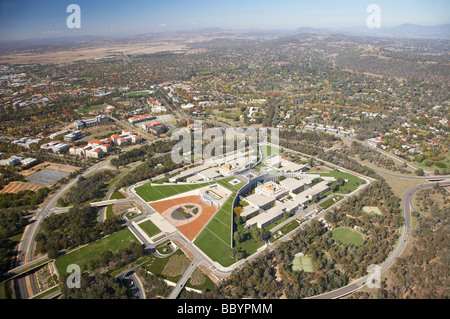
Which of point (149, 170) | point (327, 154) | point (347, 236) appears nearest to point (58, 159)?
point (149, 170)

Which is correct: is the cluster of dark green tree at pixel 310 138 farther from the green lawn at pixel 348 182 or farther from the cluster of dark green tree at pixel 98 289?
the cluster of dark green tree at pixel 98 289

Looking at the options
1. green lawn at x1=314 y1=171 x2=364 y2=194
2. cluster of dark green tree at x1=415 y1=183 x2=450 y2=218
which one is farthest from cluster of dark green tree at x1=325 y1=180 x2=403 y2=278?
cluster of dark green tree at x1=415 y1=183 x2=450 y2=218

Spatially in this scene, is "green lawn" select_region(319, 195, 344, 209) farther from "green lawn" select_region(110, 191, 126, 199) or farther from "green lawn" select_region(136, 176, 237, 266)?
"green lawn" select_region(110, 191, 126, 199)

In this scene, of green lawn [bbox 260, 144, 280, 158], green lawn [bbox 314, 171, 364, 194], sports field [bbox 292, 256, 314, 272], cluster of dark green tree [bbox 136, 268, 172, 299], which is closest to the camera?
cluster of dark green tree [bbox 136, 268, 172, 299]

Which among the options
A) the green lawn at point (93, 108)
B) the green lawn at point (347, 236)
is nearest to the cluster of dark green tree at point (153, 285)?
the green lawn at point (347, 236)

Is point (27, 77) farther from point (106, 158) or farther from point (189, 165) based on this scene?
point (189, 165)
